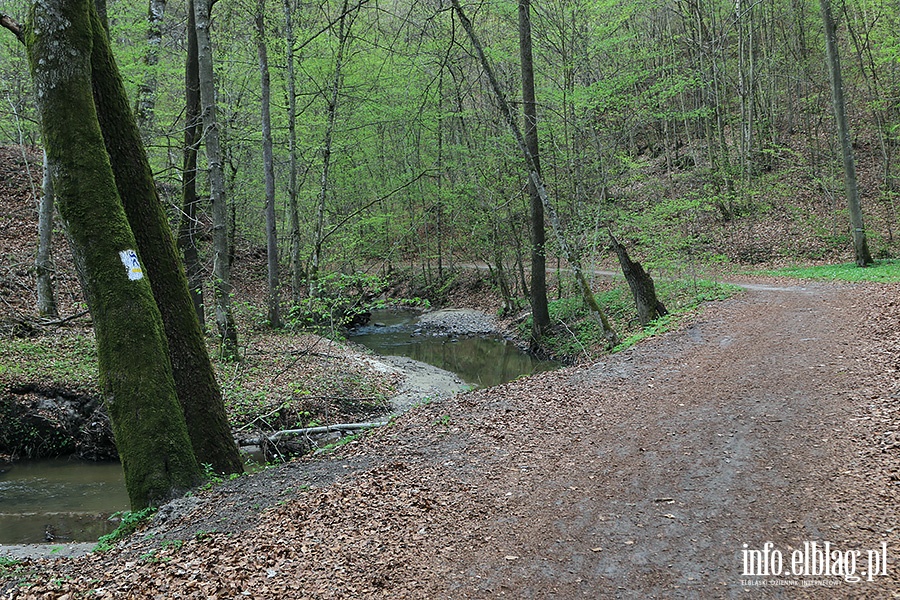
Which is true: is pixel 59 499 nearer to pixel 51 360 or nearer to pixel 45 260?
pixel 51 360

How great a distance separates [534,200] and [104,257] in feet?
40.0

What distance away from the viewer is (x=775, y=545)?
364 cm

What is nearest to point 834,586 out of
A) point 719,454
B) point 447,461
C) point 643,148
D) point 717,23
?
point 719,454

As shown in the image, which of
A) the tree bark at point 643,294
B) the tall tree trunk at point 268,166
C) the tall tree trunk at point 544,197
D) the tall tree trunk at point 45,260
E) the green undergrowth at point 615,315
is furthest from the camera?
the tall tree trunk at point 268,166

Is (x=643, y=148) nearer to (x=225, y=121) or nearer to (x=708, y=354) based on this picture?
(x=225, y=121)

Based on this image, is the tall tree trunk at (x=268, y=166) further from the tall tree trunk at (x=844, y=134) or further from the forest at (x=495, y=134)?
the tall tree trunk at (x=844, y=134)

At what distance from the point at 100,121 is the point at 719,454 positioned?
22.5 ft

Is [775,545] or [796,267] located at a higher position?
[796,267]

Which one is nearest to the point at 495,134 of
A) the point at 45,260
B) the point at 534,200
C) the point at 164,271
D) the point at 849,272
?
the point at 534,200

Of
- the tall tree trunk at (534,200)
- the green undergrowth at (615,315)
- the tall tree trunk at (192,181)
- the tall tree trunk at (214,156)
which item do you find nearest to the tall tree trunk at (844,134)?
the green undergrowth at (615,315)

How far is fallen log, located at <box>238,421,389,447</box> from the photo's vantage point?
810 centimetres

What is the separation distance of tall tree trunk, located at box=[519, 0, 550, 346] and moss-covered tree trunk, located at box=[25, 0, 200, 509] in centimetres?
991

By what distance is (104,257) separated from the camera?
5273mm

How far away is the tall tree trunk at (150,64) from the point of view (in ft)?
47.4
